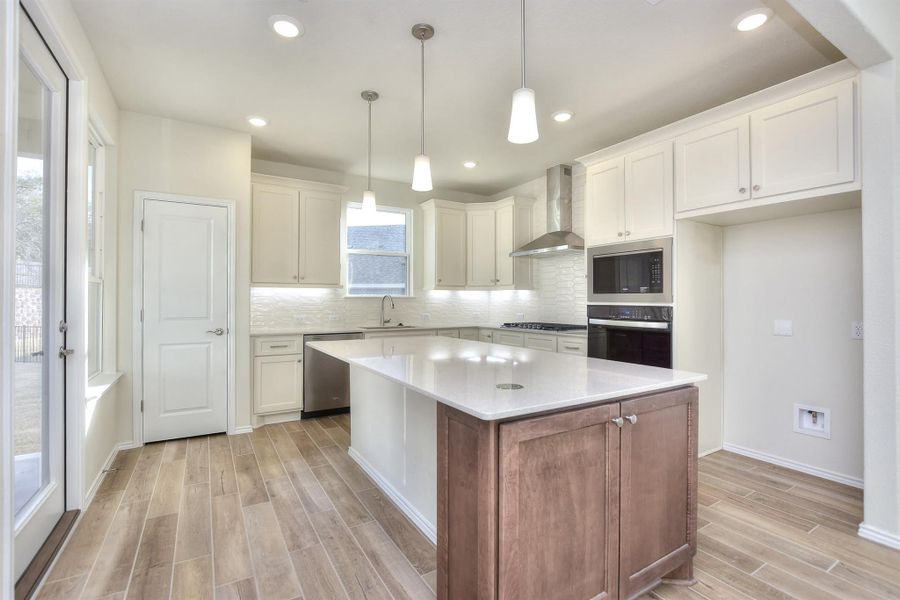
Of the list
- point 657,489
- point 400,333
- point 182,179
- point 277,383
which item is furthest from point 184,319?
point 657,489

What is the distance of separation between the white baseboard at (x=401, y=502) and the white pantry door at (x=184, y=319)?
157 centimetres

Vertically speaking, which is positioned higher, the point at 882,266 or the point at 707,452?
the point at 882,266

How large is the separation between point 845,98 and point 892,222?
0.74m

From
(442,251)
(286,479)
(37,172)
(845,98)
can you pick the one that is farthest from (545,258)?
(37,172)

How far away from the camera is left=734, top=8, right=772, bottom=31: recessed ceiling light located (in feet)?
7.11

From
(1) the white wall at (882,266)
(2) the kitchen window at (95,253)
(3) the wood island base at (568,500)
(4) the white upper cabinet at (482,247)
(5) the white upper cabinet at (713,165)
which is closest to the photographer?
(3) the wood island base at (568,500)

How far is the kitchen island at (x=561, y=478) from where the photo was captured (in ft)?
4.30

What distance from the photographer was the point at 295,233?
14.5ft

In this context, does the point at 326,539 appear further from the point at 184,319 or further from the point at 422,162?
the point at 184,319

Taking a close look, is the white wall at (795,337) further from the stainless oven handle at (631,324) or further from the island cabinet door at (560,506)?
the island cabinet door at (560,506)

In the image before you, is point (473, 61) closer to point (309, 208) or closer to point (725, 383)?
point (309, 208)

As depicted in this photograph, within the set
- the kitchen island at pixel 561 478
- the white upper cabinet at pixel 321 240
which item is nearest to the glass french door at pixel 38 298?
the kitchen island at pixel 561 478

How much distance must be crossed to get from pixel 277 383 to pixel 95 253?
5.78 feet

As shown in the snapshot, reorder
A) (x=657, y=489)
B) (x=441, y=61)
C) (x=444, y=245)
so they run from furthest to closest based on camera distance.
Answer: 1. (x=444, y=245)
2. (x=441, y=61)
3. (x=657, y=489)
